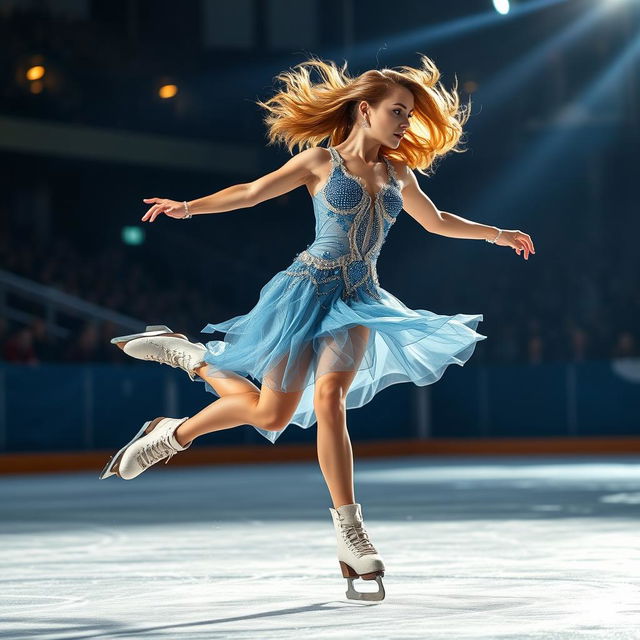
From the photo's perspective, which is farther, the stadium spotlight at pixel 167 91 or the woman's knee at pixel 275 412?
the stadium spotlight at pixel 167 91

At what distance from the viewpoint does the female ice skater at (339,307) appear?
469cm

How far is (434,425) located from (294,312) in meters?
13.3

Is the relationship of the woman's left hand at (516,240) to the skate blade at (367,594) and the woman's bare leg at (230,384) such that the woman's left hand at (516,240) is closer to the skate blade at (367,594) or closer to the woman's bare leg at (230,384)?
the woman's bare leg at (230,384)

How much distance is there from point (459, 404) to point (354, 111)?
13058 millimetres

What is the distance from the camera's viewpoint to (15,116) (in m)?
21.1

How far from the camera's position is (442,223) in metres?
A: 5.27

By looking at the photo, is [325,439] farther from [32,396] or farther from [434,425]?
[434,425]

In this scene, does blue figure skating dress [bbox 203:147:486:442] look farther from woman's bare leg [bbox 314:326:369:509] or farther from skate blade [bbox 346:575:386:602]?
skate blade [bbox 346:575:386:602]

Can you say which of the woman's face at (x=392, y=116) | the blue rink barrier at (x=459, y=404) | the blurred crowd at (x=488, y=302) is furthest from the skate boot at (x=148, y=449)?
the blurred crowd at (x=488, y=302)

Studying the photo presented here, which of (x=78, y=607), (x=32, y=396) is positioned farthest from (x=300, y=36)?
(x=78, y=607)

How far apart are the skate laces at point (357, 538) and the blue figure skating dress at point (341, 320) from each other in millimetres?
383

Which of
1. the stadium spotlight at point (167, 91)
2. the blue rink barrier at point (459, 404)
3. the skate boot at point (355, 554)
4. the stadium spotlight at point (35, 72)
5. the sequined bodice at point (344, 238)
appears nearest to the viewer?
the skate boot at point (355, 554)

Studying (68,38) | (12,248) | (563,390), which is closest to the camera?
(563,390)

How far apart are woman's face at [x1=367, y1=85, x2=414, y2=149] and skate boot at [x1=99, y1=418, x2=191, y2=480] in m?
1.21
